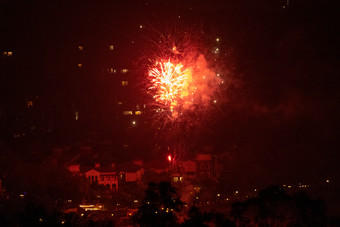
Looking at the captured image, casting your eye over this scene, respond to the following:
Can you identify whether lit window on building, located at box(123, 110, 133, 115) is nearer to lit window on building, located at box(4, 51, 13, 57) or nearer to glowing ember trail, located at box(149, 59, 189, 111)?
lit window on building, located at box(4, 51, 13, 57)

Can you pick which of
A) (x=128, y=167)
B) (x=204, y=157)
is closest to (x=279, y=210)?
(x=128, y=167)

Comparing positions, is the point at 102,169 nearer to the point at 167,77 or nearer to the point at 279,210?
the point at 167,77

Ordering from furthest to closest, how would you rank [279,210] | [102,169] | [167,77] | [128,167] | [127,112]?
1. [127,112]
2. [128,167]
3. [102,169]
4. [167,77]
5. [279,210]

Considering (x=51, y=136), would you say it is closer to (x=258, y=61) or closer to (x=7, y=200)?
(x=7, y=200)

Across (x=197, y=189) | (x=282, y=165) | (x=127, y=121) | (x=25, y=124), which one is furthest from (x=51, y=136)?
(x=282, y=165)

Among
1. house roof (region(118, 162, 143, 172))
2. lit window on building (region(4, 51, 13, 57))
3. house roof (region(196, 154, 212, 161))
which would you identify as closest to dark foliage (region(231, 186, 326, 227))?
house roof (region(118, 162, 143, 172))

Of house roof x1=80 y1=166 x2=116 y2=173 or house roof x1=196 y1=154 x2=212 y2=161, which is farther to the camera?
house roof x1=196 y1=154 x2=212 y2=161

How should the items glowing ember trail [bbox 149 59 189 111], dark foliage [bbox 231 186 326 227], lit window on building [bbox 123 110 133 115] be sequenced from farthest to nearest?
lit window on building [bbox 123 110 133 115]
glowing ember trail [bbox 149 59 189 111]
dark foliage [bbox 231 186 326 227]

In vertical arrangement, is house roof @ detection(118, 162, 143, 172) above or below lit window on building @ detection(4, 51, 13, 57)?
below

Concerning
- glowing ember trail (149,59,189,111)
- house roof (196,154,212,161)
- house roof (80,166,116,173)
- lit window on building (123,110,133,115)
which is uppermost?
lit window on building (123,110,133,115)

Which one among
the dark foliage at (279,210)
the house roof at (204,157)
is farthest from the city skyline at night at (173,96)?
the dark foliage at (279,210)

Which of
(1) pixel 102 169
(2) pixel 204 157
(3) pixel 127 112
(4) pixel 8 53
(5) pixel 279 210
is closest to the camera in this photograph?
(5) pixel 279 210
